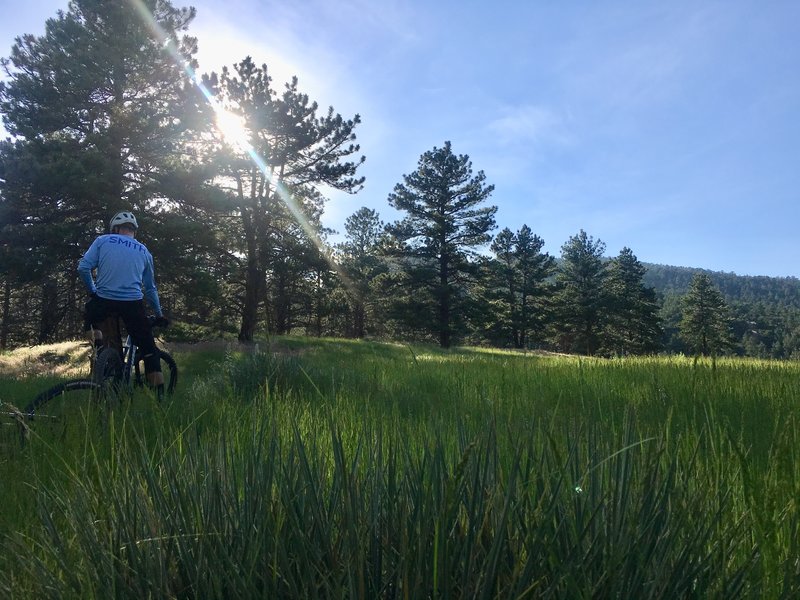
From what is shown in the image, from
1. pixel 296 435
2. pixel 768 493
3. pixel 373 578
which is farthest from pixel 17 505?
pixel 768 493

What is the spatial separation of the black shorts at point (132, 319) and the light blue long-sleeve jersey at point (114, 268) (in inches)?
2.5

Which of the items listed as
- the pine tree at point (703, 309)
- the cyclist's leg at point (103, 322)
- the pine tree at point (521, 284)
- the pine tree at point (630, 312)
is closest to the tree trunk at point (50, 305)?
the cyclist's leg at point (103, 322)

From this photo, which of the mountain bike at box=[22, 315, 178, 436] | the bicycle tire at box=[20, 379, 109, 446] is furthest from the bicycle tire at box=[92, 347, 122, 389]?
the bicycle tire at box=[20, 379, 109, 446]

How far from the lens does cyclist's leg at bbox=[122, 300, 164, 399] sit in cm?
448

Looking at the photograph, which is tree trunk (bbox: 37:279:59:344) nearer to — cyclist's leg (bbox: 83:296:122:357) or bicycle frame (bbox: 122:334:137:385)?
cyclist's leg (bbox: 83:296:122:357)

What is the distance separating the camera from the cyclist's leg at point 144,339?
4.48 meters

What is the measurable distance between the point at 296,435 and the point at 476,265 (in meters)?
35.6

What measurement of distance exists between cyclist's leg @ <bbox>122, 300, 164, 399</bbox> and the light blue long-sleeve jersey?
146mm

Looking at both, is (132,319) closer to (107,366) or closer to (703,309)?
(107,366)

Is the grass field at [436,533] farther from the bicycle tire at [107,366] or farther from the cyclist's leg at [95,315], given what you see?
the cyclist's leg at [95,315]

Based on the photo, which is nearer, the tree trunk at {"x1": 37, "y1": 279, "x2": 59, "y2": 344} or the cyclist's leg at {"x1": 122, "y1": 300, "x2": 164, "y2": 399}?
the cyclist's leg at {"x1": 122, "y1": 300, "x2": 164, "y2": 399}

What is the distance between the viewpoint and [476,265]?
36031 millimetres

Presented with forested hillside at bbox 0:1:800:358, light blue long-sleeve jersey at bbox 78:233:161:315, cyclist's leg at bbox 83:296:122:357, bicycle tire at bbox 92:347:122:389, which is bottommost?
bicycle tire at bbox 92:347:122:389

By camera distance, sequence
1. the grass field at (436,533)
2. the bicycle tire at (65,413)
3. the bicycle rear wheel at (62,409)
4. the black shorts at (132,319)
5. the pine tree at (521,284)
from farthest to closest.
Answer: the pine tree at (521,284)
the black shorts at (132,319)
the bicycle rear wheel at (62,409)
the bicycle tire at (65,413)
the grass field at (436,533)
